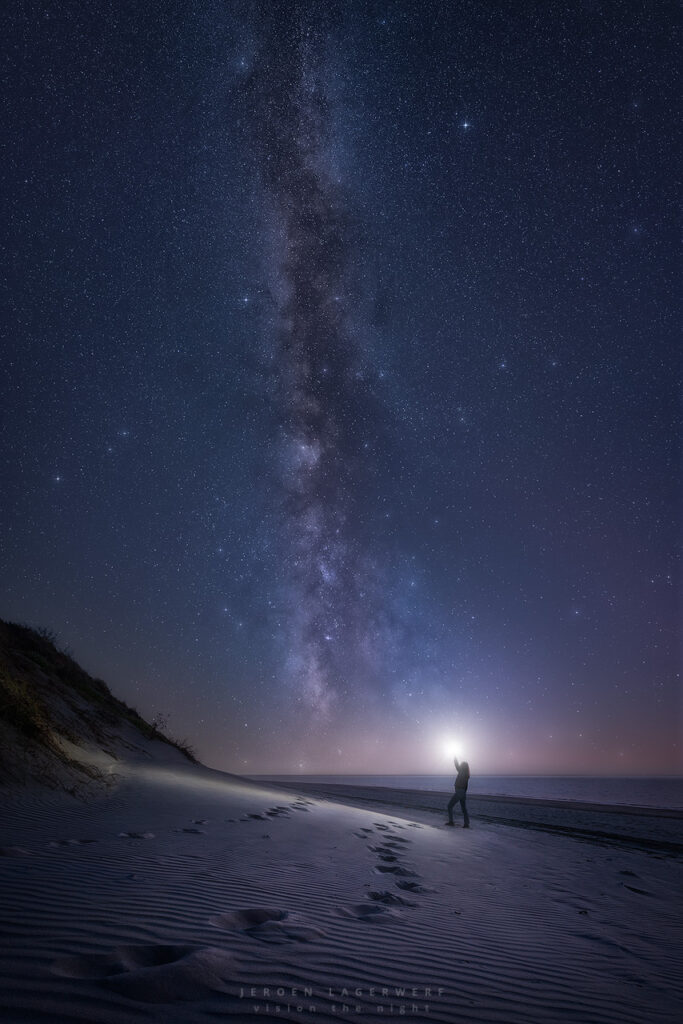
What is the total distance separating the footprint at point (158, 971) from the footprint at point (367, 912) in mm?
1365

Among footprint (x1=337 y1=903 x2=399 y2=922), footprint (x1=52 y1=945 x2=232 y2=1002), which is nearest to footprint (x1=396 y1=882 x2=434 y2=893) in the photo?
footprint (x1=337 y1=903 x2=399 y2=922)

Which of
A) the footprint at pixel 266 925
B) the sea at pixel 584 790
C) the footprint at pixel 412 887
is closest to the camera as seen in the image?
the footprint at pixel 266 925

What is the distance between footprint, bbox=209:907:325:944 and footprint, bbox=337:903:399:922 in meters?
0.46

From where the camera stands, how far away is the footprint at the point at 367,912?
3363mm

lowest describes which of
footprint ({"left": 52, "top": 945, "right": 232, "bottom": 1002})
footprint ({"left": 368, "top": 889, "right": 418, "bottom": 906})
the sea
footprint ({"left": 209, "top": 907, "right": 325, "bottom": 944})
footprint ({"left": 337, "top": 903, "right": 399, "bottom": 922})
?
the sea

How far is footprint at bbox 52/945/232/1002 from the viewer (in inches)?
73.5

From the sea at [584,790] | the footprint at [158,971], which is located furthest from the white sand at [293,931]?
the sea at [584,790]

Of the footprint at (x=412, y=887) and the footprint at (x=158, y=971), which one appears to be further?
the footprint at (x=412, y=887)

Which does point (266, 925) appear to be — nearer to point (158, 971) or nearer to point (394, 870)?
point (158, 971)

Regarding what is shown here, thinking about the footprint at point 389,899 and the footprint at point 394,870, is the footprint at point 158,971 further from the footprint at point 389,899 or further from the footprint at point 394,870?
the footprint at point 394,870

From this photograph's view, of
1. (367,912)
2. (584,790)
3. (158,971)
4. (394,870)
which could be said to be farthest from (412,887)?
(584,790)

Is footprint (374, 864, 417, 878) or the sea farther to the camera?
the sea

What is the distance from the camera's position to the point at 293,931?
9.33ft

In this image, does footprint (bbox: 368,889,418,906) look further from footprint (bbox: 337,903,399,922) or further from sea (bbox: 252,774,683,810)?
sea (bbox: 252,774,683,810)
